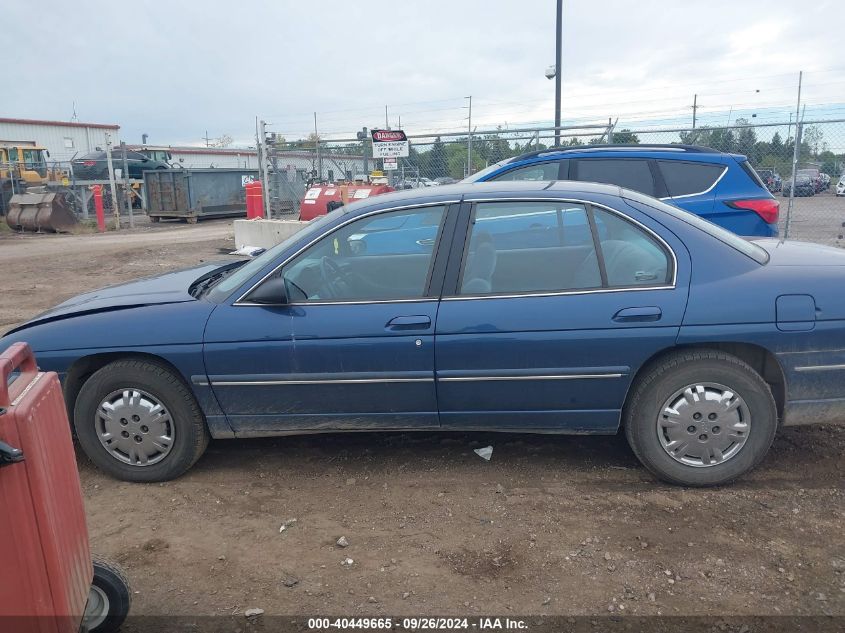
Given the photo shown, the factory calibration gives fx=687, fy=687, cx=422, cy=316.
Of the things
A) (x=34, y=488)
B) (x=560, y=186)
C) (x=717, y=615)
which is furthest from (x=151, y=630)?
(x=560, y=186)

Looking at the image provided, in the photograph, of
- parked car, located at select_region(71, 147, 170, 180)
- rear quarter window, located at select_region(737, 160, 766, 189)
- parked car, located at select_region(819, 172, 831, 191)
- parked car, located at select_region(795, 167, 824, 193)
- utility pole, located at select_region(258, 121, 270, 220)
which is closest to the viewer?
rear quarter window, located at select_region(737, 160, 766, 189)

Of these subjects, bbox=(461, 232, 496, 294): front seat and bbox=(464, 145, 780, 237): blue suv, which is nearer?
bbox=(461, 232, 496, 294): front seat

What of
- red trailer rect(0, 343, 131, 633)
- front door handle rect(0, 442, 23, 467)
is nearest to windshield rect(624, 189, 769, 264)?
red trailer rect(0, 343, 131, 633)

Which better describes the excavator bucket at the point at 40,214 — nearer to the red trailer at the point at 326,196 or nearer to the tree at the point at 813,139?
the red trailer at the point at 326,196

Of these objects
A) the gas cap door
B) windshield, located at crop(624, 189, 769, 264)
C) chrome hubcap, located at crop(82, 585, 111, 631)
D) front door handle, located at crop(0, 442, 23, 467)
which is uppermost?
windshield, located at crop(624, 189, 769, 264)

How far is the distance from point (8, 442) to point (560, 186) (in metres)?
3.13

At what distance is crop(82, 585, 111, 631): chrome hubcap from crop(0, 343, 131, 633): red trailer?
0.31 m

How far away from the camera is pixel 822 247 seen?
4.24 meters

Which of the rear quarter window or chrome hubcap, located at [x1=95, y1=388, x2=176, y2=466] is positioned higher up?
the rear quarter window

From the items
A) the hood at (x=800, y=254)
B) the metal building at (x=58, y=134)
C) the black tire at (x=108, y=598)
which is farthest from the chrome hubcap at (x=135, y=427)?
the metal building at (x=58, y=134)

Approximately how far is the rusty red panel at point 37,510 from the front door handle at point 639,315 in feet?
8.54

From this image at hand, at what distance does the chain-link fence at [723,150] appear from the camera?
11422 mm

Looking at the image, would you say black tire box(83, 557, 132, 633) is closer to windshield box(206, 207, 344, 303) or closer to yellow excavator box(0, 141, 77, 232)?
windshield box(206, 207, 344, 303)

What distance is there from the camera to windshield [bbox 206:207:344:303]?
12.9 feet
